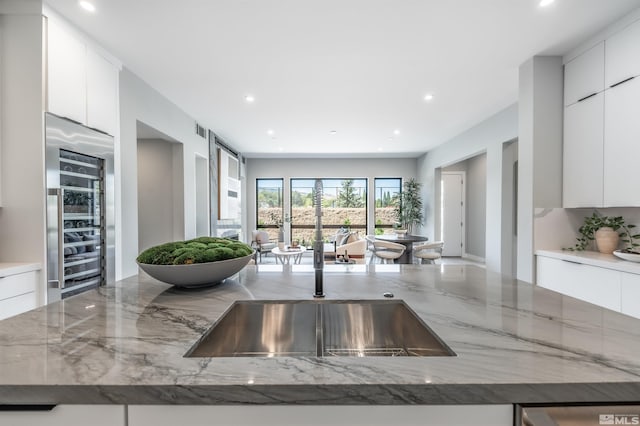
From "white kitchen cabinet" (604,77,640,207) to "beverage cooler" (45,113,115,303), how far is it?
13.9 feet

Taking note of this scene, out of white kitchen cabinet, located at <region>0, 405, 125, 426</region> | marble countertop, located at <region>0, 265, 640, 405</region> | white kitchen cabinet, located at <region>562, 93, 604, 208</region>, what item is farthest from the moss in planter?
white kitchen cabinet, located at <region>562, 93, 604, 208</region>

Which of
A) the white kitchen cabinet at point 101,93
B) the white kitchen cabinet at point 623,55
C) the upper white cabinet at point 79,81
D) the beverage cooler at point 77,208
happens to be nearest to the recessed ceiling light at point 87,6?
the upper white cabinet at point 79,81

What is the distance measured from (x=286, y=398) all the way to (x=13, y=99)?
291cm

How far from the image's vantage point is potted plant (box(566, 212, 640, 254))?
8.82 feet

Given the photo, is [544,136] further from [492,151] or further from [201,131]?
[201,131]

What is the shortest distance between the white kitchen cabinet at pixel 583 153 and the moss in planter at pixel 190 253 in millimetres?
3039

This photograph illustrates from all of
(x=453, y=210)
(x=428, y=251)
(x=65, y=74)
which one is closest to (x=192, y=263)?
(x=65, y=74)

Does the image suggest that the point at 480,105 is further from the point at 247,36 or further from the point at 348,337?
the point at 348,337

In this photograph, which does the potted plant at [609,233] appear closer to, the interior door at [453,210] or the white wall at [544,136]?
the white wall at [544,136]

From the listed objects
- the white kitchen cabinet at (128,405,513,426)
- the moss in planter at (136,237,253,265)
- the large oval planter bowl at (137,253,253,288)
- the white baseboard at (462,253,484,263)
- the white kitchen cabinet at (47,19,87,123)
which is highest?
the white kitchen cabinet at (47,19,87,123)

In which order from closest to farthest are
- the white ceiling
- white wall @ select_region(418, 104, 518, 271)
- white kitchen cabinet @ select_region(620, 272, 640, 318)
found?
1. white kitchen cabinet @ select_region(620, 272, 640, 318)
2. the white ceiling
3. white wall @ select_region(418, 104, 518, 271)

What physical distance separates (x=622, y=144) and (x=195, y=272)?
3.20m

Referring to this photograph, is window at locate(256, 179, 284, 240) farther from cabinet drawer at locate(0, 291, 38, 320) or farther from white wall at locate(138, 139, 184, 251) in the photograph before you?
cabinet drawer at locate(0, 291, 38, 320)

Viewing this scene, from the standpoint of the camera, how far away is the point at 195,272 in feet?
3.69
